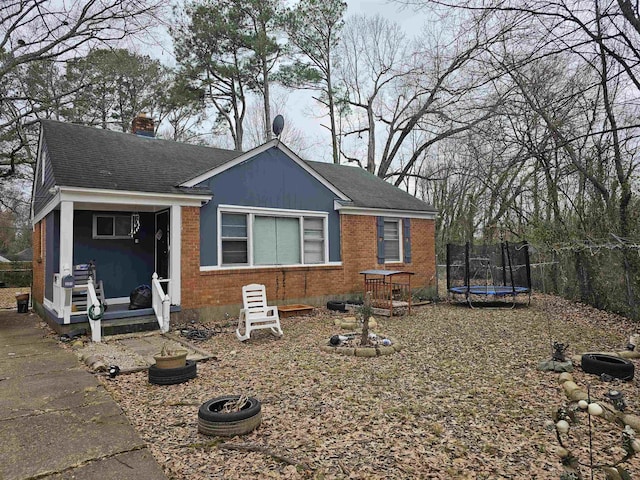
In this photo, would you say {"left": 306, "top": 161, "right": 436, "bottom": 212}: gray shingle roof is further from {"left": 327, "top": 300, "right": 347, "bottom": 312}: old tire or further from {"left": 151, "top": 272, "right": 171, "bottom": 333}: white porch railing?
{"left": 151, "top": 272, "right": 171, "bottom": 333}: white porch railing

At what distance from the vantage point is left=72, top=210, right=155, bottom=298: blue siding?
9828 mm

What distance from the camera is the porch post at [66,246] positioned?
7586 millimetres

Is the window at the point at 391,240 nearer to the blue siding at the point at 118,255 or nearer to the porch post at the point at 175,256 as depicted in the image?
the porch post at the point at 175,256

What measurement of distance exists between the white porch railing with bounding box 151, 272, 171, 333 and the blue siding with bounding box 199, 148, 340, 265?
113 centimetres

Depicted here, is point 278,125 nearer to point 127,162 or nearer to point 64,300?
point 127,162

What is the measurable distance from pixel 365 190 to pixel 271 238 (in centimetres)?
475

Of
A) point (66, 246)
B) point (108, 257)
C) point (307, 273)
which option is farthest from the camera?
point (307, 273)

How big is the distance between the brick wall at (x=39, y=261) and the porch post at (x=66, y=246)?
3353mm

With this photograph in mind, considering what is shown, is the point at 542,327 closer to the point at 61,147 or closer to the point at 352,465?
the point at 352,465

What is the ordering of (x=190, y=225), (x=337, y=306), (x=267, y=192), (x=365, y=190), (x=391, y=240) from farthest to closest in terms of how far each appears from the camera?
(x=365, y=190) → (x=391, y=240) → (x=337, y=306) → (x=267, y=192) → (x=190, y=225)

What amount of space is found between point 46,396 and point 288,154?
7781mm

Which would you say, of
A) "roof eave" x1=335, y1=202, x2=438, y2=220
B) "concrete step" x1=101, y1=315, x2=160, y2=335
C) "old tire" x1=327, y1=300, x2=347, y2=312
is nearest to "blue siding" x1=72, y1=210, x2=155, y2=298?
"concrete step" x1=101, y1=315, x2=160, y2=335

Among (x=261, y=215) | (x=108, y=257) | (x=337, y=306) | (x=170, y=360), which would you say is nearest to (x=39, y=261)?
(x=108, y=257)

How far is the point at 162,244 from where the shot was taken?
33.9 ft
